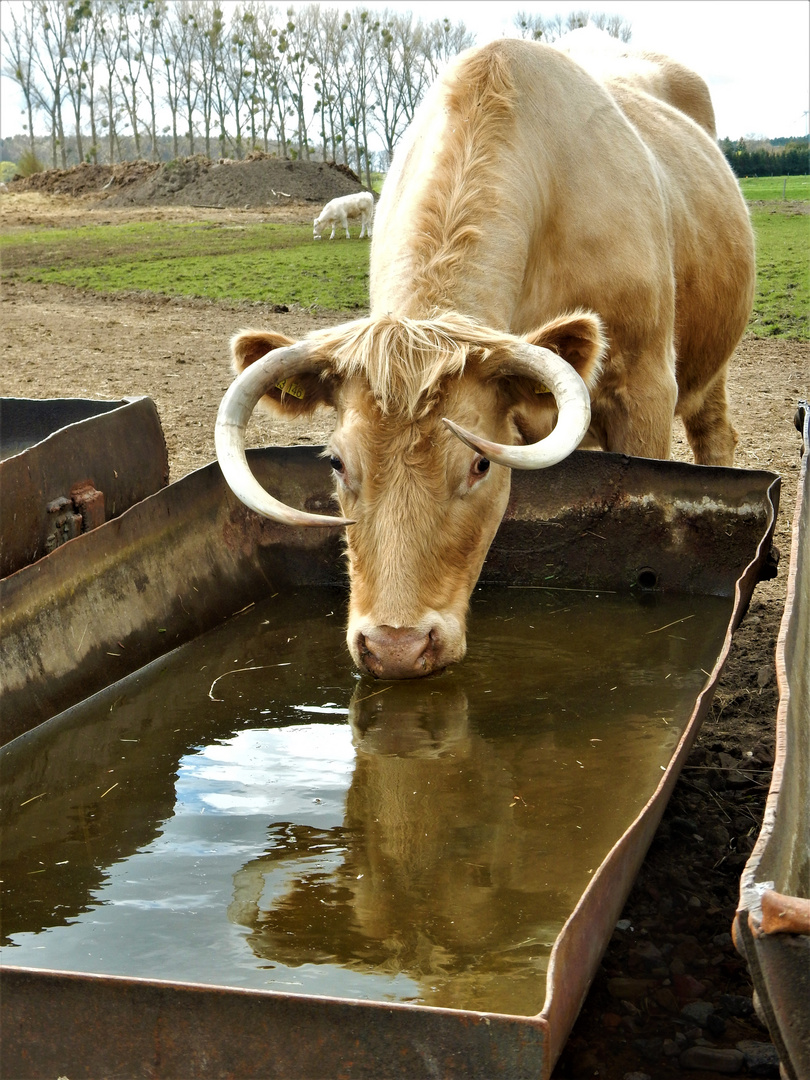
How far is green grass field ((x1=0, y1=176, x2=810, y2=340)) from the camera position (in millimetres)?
14227

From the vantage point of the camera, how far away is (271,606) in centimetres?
482

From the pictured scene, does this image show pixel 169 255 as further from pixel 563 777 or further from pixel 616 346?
pixel 563 777

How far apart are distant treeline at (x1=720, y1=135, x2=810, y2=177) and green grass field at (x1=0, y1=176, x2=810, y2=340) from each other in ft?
34.2

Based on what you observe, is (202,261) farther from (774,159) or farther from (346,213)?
(774,159)

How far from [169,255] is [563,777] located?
1954 cm

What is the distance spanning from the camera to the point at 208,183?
36344 millimetres

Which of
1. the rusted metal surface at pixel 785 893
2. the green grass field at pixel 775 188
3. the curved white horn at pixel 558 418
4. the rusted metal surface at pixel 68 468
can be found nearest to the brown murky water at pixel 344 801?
the rusted metal surface at pixel 68 468

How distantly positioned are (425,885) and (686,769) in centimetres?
105

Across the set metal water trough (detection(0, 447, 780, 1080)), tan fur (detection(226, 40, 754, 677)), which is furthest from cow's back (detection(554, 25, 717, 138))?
metal water trough (detection(0, 447, 780, 1080))

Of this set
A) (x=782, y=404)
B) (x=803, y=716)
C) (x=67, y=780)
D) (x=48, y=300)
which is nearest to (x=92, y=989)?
(x=803, y=716)

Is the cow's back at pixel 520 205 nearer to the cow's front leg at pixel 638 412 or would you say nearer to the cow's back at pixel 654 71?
the cow's front leg at pixel 638 412

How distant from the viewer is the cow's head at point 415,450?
319 cm

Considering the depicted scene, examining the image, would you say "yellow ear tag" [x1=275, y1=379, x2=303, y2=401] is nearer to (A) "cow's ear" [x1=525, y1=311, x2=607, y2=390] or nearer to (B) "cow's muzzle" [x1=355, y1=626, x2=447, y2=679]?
(A) "cow's ear" [x1=525, y1=311, x2=607, y2=390]

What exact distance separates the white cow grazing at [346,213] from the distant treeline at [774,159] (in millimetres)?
16474
